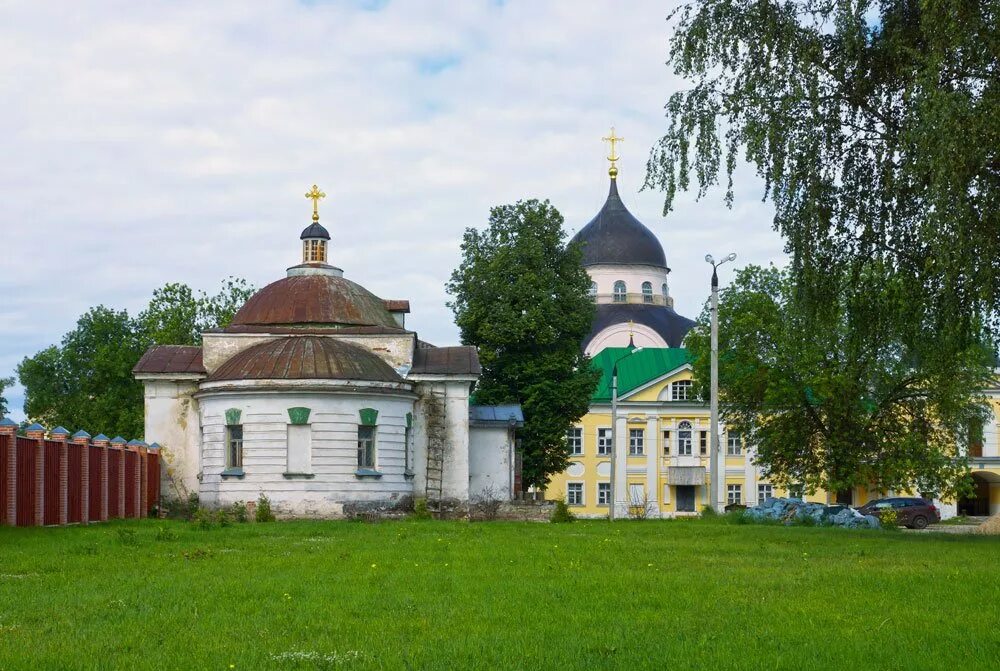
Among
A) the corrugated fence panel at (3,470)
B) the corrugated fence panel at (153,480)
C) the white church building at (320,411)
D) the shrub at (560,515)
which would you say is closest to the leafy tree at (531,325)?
the white church building at (320,411)

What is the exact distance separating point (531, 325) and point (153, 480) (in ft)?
51.2

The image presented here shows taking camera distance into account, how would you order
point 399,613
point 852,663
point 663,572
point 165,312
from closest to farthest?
point 852,663 → point 399,613 → point 663,572 → point 165,312

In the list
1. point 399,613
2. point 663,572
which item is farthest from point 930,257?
point 399,613

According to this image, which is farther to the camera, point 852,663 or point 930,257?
point 930,257

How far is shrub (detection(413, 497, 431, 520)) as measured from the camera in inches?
1517

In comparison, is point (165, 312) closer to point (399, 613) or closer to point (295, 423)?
point (295, 423)

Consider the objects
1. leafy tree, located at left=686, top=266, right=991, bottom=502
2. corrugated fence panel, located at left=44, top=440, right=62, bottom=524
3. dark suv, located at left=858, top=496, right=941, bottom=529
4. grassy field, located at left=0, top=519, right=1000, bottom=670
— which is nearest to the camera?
grassy field, located at left=0, top=519, right=1000, bottom=670

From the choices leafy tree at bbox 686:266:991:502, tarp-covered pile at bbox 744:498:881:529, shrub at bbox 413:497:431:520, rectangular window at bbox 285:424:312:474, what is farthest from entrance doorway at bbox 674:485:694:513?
rectangular window at bbox 285:424:312:474

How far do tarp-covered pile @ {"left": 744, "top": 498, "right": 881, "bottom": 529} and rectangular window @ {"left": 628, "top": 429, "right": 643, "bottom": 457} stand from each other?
3344 cm

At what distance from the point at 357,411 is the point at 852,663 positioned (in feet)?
98.1

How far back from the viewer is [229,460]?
38.5 m

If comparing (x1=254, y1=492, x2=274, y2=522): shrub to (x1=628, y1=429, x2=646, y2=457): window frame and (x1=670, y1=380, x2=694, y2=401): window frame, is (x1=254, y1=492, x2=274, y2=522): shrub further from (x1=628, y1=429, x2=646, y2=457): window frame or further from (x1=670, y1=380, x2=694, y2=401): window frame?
(x1=670, y1=380, x2=694, y2=401): window frame

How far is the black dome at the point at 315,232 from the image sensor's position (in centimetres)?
4559

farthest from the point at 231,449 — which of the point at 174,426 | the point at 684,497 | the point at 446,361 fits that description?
the point at 684,497
